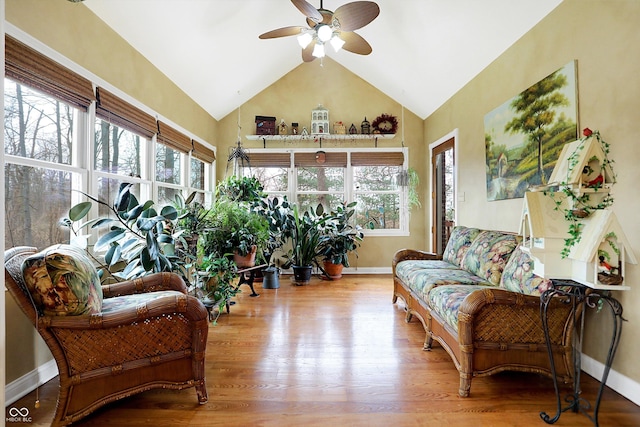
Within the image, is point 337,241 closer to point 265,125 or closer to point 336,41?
point 265,125

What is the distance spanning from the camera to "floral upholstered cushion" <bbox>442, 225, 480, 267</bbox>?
129 inches

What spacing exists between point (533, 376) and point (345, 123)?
4210 mm

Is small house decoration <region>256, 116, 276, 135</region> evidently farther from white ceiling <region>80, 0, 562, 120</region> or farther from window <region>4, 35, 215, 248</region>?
window <region>4, 35, 215, 248</region>

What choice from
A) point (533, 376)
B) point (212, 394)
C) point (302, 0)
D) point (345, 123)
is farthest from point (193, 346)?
point (345, 123)

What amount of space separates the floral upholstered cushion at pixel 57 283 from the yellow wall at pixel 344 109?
4.10 meters

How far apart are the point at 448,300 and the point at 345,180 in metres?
3.43

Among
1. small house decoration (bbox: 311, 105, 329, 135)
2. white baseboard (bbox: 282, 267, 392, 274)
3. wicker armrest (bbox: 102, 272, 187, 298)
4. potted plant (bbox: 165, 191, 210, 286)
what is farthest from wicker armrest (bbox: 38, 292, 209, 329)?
small house decoration (bbox: 311, 105, 329, 135)

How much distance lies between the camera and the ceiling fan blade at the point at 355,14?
244cm

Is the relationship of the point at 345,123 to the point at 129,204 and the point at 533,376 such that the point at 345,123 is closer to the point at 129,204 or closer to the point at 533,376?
the point at 129,204

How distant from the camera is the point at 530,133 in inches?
106

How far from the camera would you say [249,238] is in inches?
143

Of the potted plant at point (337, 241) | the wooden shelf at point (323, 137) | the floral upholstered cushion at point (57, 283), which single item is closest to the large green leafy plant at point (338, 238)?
the potted plant at point (337, 241)

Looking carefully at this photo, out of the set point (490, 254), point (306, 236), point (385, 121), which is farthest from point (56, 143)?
point (385, 121)

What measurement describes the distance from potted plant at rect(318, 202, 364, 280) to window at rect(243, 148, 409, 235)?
0.50 metres
